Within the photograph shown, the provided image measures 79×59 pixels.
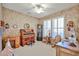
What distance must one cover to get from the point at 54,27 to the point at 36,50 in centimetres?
46

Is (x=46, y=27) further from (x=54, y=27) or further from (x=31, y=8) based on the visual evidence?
(x=31, y=8)

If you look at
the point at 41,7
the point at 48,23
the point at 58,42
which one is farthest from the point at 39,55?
the point at 41,7

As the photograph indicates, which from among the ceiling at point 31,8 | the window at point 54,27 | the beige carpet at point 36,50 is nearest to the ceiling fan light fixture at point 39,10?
Answer: the ceiling at point 31,8

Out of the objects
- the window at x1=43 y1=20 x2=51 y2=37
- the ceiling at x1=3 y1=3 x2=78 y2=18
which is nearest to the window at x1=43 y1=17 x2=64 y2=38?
the window at x1=43 y1=20 x2=51 y2=37

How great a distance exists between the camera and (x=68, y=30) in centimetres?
244

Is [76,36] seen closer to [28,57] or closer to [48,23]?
[48,23]

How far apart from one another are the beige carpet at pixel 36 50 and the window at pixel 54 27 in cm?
18

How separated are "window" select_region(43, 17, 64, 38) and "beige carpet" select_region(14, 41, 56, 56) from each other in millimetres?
179

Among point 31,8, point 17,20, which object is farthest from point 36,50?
point 31,8

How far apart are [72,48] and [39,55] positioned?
0.52 m

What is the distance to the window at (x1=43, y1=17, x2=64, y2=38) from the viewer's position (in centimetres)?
246

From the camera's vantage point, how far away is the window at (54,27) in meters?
2.46

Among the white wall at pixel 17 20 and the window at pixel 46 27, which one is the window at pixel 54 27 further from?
the white wall at pixel 17 20

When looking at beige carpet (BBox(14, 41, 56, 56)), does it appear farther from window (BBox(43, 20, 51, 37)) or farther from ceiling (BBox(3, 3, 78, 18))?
ceiling (BBox(3, 3, 78, 18))
